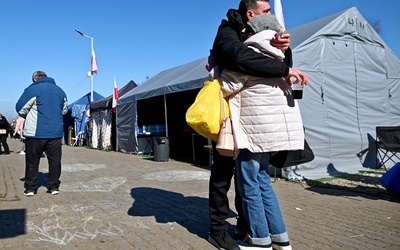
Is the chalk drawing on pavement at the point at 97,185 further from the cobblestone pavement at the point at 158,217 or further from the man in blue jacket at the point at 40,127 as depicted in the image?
the man in blue jacket at the point at 40,127

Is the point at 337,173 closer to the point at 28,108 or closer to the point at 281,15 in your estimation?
the point at 281,15

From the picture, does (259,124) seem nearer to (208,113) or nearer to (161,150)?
(208,113)

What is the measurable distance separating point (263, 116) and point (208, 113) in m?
0.43

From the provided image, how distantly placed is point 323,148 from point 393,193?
2695mm

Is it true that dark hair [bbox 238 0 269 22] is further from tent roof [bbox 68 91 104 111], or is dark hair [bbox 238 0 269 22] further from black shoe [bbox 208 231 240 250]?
tent roof [bbox 68 91 104 111]

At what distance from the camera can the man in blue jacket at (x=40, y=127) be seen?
209 inches

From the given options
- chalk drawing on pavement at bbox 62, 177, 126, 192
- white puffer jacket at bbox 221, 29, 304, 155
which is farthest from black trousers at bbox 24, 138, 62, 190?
white puffer jacket at bbox 221, 29, 304, 155

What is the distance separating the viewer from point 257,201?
2.70 m

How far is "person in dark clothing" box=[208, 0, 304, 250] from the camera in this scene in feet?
8.21

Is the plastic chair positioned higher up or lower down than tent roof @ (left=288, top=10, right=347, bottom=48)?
lower down

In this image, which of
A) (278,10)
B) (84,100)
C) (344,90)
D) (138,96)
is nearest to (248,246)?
(278,10)

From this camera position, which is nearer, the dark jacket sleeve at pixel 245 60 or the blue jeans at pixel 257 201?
the dark jacket sleeve at pixel 245 60

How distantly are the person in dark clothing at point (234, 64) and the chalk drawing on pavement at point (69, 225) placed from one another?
1091 millimetres

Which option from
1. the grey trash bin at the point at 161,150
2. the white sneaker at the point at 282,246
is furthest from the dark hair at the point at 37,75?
the grey trash bin at the point at 161,150
